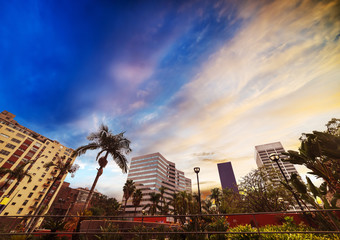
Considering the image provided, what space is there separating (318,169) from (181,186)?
114 meters

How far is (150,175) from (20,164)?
5389 cm

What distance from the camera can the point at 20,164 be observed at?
4384 centimetres

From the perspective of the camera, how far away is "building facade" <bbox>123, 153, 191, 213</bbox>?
73812mm

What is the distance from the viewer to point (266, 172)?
1719 cm

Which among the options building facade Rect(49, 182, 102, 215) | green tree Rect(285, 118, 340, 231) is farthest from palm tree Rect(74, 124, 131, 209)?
building facade Rect(49, 182, 102, 215)

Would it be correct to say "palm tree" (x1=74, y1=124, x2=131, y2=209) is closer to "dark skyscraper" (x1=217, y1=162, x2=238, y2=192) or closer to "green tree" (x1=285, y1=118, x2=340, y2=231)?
"green tree" (x1=285, y1=118, x2=340, y2=231)

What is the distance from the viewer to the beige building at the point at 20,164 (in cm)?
4066

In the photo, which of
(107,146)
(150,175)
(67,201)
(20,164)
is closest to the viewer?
(107,146)

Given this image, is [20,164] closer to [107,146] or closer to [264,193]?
[107,146]

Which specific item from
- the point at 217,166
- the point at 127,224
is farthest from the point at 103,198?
the point at 217,166

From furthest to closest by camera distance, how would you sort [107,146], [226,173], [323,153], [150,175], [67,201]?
[226,173] → [150,175] → [67,201] → [107,146] → [323,153]

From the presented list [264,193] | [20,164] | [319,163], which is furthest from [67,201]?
[319,163]

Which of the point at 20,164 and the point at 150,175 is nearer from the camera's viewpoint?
the point at 20,164

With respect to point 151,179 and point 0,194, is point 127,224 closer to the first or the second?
point 0,194
